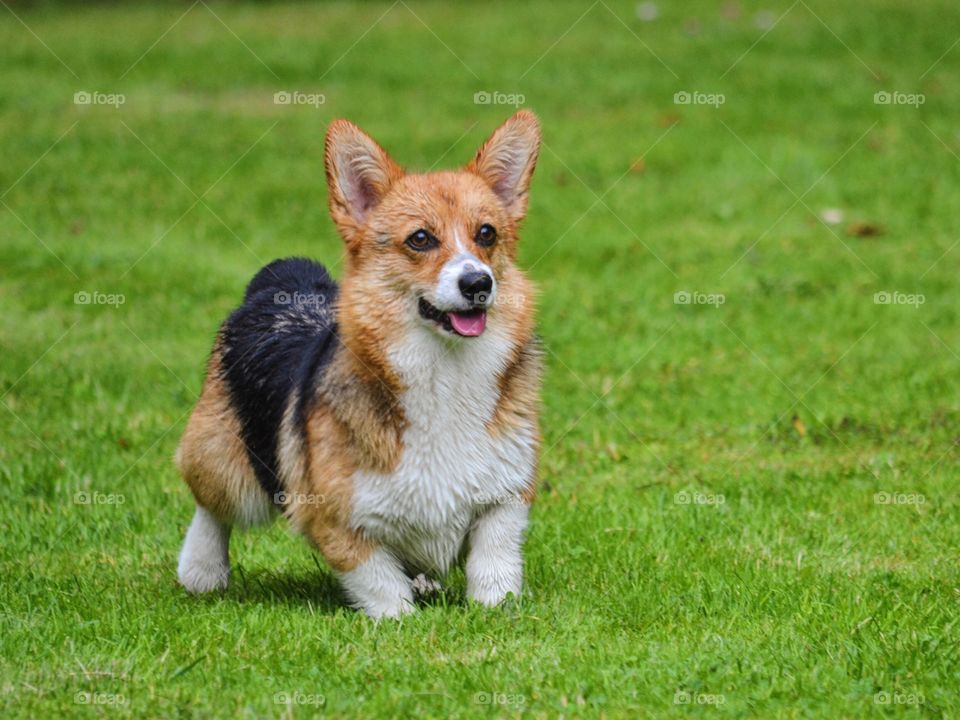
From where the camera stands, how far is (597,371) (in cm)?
920

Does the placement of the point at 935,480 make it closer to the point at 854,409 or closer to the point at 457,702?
the point at 854,409

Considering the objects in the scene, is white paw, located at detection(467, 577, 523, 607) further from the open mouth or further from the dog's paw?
the open mouth

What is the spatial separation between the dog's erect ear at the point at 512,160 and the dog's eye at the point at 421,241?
19.0 inches

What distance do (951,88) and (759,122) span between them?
2.53 metres

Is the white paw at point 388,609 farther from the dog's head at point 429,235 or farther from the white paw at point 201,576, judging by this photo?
the dog's head at point 429,235

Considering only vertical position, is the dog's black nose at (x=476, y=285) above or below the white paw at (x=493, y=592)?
above

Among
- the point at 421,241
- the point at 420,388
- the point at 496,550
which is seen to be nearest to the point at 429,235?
the point at 421,241

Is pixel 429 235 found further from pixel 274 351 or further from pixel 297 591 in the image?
pixel 297 591

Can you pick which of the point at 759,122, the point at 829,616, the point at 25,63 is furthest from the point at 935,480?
the point at 25,63

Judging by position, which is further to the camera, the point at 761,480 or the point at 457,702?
the point at 761,480

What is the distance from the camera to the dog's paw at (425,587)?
5.67 meters

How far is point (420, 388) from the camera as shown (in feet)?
17.1

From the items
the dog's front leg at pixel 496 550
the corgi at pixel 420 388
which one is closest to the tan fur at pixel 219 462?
the corgi at pixel 420 388

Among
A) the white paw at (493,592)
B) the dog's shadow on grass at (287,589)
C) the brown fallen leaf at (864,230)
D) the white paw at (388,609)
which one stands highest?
the brown fallen leaf at (864,230)
